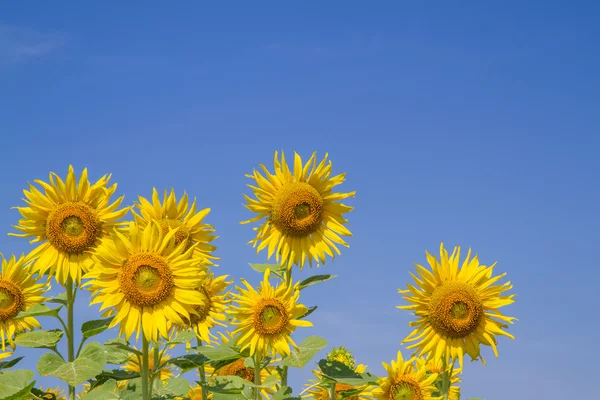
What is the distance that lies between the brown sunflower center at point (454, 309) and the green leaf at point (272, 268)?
6.04ft

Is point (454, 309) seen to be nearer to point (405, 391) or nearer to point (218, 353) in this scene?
point (405, 391)

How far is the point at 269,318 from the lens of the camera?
29.1 feet

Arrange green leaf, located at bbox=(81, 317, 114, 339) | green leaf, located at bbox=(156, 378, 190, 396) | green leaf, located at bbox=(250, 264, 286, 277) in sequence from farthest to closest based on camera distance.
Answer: green leaf, located at bbox=(250, 264, 286, 277)
green leaf, located at bbox=(81, 317, 114, 339)
green leaf, located at bbox=(156, 378, 190, 396)

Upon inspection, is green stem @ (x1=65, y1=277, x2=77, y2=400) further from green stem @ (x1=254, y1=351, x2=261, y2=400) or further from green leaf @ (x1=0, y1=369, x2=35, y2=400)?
green stem @ (x1=254, y1=351, x2=261, y2=400)

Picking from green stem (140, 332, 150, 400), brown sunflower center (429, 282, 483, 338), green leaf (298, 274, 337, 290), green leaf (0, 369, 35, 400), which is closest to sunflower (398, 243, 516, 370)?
brown sunflower center (429, 282, 483, 338)

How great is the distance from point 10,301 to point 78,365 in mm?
2750

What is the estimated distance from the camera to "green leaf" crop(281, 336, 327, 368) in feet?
28.1

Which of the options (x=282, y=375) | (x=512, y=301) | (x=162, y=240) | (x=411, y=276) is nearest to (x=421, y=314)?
(x=411, y=276)

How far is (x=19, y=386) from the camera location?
9.04 meters

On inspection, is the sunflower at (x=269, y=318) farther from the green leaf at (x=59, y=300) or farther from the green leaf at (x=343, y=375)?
the green leaf at (x=59, y=300)

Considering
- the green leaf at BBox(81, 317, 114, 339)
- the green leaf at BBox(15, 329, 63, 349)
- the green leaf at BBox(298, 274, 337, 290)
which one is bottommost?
the green leaf at BBox(15, 329, 63, 349)

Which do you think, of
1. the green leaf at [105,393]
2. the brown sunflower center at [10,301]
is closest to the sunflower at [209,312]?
the green leaf at [105,393]

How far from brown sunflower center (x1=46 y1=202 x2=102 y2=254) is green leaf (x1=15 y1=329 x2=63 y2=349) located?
3.28ft

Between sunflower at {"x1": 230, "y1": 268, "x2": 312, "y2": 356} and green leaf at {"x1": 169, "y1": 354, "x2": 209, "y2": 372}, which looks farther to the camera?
sunflower at {"x1": 230, "y1": 268, "x2": 312, "y2": 356}
